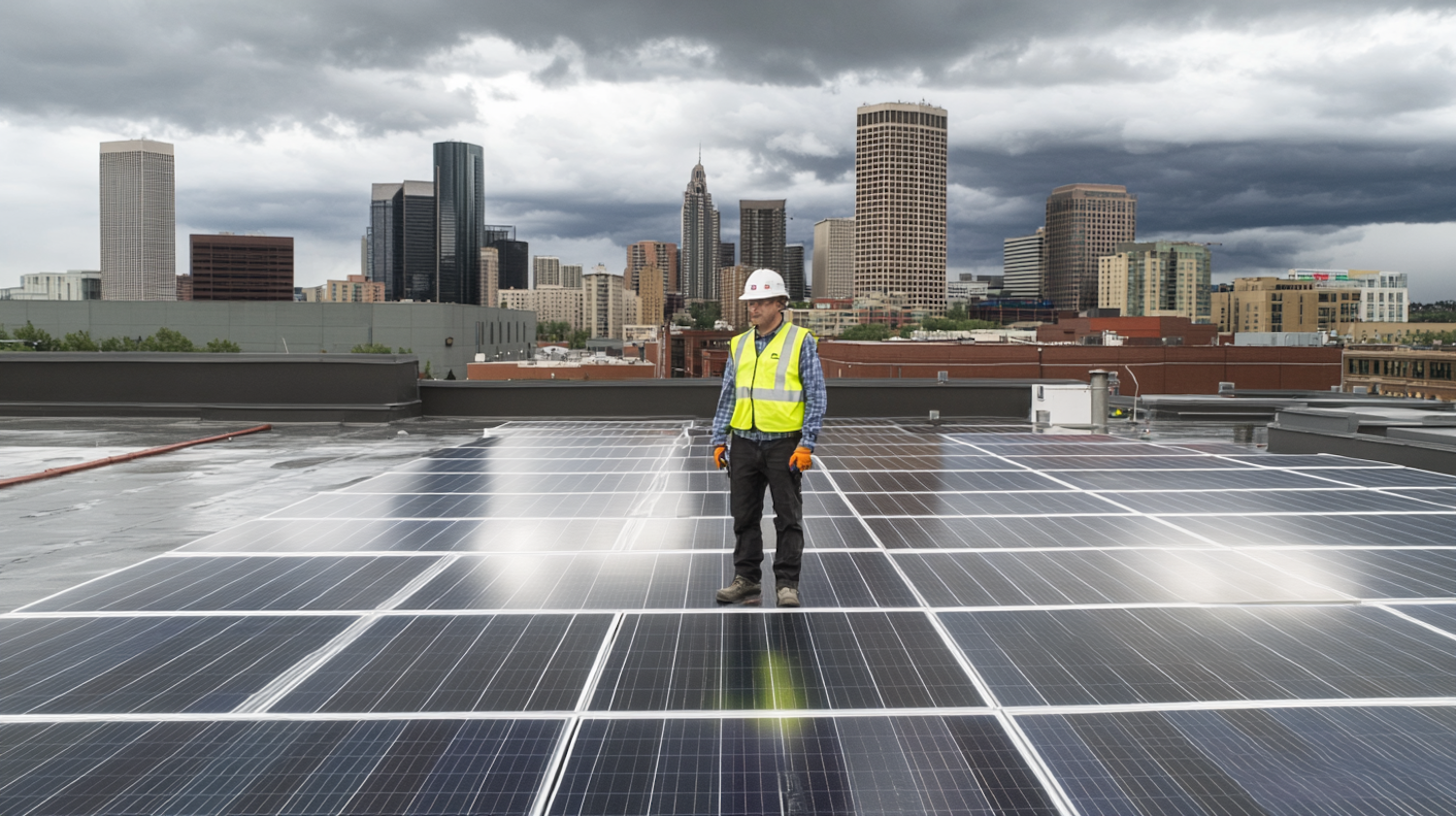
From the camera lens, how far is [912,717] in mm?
4062

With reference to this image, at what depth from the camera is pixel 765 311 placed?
5.97 metres

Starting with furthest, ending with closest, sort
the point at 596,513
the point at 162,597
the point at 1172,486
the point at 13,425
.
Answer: the point at 13,425 → the point at 1172,486 → the point at 596,513 → the point at 162,597

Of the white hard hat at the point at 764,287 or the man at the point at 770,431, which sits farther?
the white hard hat at the point at 764,287

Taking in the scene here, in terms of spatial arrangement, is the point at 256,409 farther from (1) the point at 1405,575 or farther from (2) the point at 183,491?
(1) the point at 1405,575

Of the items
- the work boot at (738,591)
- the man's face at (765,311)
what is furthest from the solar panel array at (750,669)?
the man's face at (765,311)

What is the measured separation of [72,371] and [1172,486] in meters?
21.1

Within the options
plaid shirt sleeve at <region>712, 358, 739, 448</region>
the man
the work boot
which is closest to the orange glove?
the man

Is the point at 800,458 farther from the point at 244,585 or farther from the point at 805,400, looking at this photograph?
the point at 244,585

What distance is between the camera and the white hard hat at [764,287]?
5934 mm

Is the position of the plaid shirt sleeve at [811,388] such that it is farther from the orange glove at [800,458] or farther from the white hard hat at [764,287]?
the white hard hat at [764,287]

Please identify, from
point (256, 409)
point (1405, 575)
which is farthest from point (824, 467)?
point (256, 409)

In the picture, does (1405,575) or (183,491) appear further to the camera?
(183,491)

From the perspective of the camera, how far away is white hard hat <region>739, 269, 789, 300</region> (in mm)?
5934

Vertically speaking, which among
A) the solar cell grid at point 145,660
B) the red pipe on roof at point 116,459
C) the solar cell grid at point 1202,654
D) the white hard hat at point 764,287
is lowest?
the solar cell grid at point 145,660
